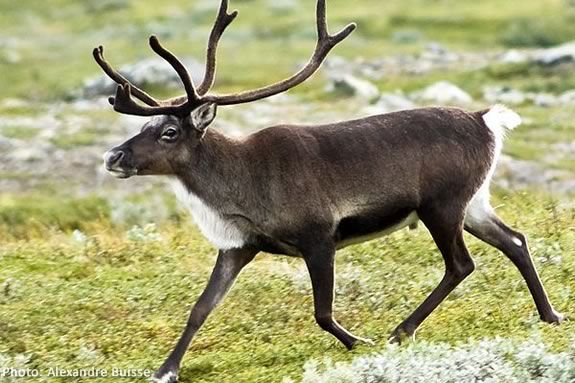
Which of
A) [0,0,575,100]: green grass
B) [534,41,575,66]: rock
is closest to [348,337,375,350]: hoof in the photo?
[534,41,575,66]: rock

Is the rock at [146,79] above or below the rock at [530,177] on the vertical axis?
above

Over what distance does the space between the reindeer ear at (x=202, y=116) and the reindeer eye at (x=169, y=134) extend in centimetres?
14

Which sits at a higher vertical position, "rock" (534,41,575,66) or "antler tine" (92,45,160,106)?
"rock" (534,41,575,66)

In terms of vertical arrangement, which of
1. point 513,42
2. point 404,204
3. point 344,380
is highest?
point 513,42

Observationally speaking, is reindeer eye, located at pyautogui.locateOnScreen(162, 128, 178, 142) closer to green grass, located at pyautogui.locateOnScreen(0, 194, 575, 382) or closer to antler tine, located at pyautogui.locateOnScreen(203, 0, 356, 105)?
antler tine, located at pyautogui.locateOnScreen(203, 0, 356, 105)

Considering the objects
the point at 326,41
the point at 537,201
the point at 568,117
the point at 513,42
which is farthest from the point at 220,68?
the point at 326,41

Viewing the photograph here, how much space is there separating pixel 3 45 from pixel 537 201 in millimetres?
37762

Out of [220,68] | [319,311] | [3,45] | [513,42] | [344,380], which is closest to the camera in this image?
[344,380]

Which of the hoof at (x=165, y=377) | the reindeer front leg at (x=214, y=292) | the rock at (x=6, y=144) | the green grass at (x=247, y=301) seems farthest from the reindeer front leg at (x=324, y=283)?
the rock at (x=6, y=144)

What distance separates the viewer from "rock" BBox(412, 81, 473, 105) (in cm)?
3139

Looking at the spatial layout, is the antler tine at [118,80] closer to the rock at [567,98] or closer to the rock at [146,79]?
the rock at [567,98]

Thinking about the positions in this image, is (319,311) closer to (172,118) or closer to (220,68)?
(172,118)

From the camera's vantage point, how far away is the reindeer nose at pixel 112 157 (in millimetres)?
9906

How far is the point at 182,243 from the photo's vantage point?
1386 centimetres
